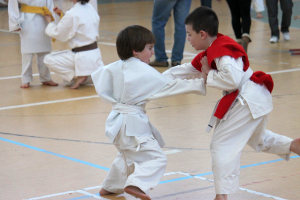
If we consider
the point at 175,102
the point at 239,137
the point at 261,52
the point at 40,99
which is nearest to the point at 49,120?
the point at 40,99

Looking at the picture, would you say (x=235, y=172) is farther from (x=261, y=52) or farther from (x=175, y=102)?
(x=261, y=52)

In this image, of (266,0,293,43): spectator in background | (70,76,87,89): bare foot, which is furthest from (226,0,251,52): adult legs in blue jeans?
(70,76,87,89): bare foot

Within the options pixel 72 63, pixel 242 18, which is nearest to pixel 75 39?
pixel 72 63

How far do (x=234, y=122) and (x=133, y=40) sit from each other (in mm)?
684

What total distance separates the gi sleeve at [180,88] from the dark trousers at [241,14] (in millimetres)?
4896

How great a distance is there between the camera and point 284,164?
296 cm

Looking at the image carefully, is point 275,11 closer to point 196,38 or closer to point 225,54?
point 196,38

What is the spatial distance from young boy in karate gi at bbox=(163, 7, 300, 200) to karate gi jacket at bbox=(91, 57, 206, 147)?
0.50ft

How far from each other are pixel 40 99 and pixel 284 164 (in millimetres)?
2960

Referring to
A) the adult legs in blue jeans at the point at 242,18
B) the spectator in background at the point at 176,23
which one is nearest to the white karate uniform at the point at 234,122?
the spectator in background at the point at 176,23

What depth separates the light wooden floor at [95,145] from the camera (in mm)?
2670

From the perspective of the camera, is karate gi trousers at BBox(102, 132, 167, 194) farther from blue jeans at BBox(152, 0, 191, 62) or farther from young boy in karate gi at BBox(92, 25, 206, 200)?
blue jeans at BBox(152, 0, 191, 62)

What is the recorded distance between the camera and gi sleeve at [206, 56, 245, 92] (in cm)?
238

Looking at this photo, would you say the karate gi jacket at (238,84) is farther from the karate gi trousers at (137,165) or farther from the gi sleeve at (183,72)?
the karate gi trousers at (137,165)
